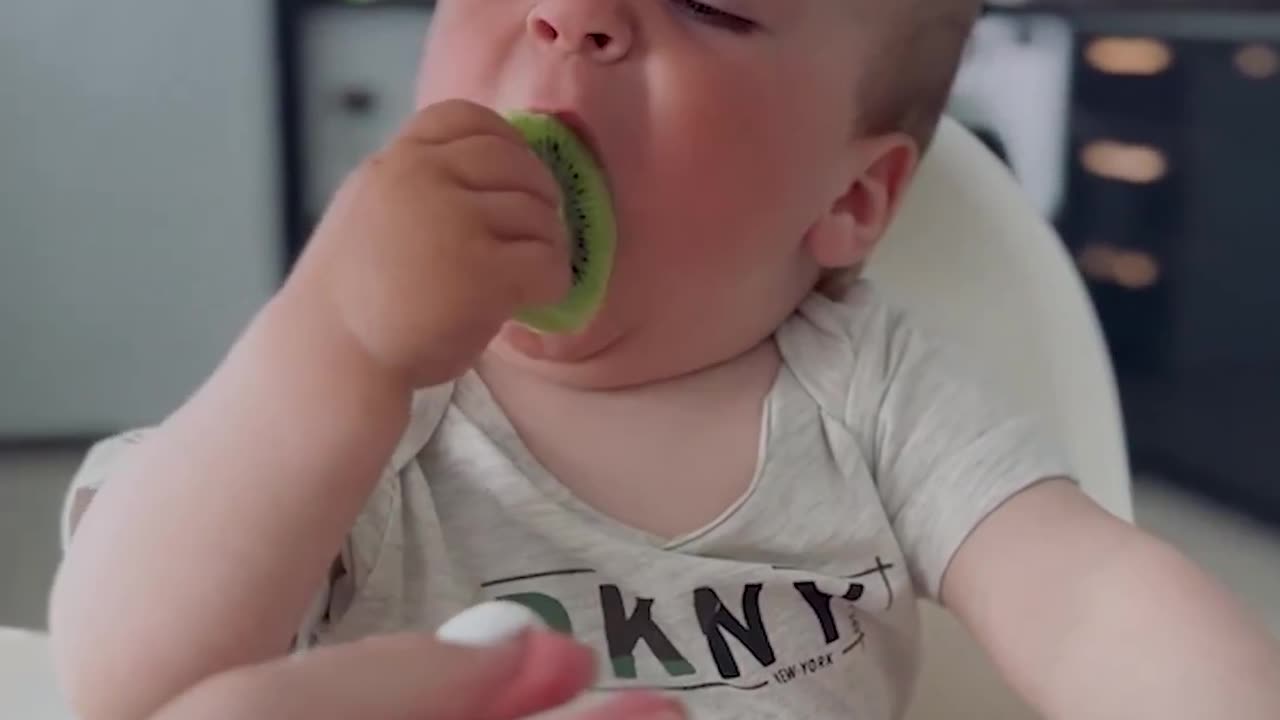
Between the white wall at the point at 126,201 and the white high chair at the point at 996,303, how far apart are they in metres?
0.84

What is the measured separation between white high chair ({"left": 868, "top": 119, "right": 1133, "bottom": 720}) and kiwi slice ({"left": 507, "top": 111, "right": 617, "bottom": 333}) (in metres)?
0.34

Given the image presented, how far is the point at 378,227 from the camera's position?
47cm

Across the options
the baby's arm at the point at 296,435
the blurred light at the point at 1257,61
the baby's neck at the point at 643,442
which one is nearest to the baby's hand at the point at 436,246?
the baby's arm at the point at 296,435

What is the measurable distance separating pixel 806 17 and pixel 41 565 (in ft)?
3.75

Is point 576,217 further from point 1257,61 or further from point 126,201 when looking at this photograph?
point 1257,61

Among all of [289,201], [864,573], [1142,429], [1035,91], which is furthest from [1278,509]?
[864,573]

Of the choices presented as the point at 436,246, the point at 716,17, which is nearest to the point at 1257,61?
the point at 716,17

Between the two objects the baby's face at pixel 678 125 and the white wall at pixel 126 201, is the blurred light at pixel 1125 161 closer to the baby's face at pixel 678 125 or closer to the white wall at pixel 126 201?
the white wall at pixel 126 201

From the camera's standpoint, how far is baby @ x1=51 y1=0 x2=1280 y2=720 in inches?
18.6

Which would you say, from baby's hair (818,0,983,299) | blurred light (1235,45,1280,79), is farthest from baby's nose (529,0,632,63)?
blurred light (1235,45,1280,79)

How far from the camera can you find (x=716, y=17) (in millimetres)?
597

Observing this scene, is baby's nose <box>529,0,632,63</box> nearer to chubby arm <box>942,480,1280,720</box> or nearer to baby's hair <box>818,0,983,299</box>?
baby's hair <box>818,0,983,299</box>

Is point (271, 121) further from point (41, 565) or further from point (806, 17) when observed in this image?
point (806, 17)

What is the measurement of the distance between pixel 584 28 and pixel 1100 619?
29cm
